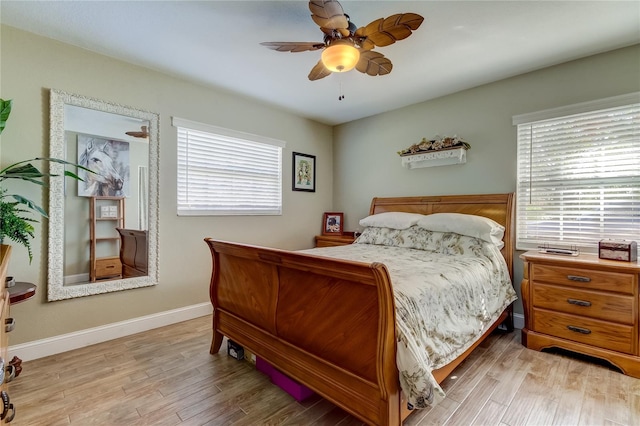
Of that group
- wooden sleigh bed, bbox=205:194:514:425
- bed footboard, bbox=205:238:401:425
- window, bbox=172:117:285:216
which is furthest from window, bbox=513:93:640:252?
window, bbox=172:117:285:216

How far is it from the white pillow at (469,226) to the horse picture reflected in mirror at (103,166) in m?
3.00

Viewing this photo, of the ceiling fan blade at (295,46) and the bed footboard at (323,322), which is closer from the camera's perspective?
the bed footboard at (323,322)

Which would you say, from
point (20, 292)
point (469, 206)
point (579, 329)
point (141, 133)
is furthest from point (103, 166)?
point (579, 329)

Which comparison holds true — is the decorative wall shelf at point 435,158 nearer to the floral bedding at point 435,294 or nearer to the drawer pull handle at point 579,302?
the floral bedding at point 435,294

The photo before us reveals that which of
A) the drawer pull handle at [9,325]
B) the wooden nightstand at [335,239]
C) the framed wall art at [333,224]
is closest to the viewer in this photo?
the drawer pull handle at [9,325]

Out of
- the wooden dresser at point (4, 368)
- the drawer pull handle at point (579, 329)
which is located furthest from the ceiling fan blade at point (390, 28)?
the drawer pull handle at point (579, 329)

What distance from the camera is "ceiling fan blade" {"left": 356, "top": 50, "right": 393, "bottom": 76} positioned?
1.96 m

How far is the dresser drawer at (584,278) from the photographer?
2066 millimetres

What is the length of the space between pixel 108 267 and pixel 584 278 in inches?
156

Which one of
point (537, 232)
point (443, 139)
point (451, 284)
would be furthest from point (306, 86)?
point (537, 232)

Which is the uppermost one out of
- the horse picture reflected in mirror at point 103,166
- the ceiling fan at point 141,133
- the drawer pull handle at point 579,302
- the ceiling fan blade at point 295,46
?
the ceiling fan blade at point 295,46

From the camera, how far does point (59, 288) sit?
7.87 feet

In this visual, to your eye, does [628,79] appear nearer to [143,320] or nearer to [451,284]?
[451,284]

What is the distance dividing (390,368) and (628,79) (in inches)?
122
